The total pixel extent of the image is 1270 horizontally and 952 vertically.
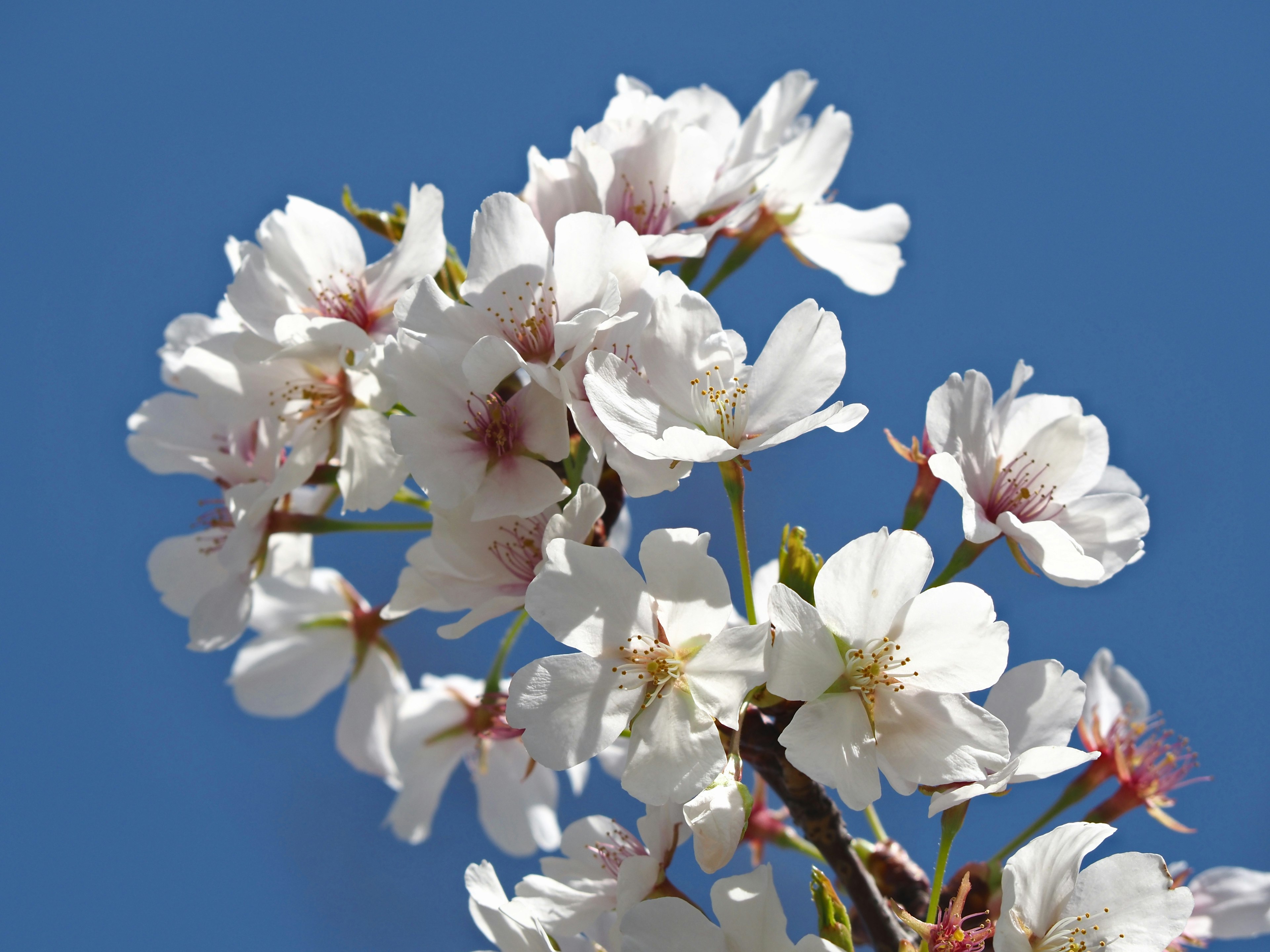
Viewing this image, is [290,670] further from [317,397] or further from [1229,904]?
[1229,904]

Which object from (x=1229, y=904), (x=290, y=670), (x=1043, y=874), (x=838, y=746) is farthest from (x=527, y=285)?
(x=1229, y=904)

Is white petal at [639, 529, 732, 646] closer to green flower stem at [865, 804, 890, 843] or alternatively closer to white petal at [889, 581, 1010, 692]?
white petal at [889, 581, 1010, 692]

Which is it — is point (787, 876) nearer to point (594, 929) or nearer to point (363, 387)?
point (594, 929)

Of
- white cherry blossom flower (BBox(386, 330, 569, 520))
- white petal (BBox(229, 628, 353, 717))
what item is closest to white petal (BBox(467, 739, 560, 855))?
white petal (BBox(229, 628, 353, 717))

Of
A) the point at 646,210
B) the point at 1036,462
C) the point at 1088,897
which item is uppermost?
the point at 646,210

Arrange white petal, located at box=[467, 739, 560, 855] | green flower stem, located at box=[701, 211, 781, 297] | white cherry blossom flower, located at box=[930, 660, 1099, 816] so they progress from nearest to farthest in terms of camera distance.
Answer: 1. white cherry blossom flower, located at box=[930, 660, 1099, 816]
2. green flower stem, located at box=[701, 211, 781, 297]
3. white petal, located at box=[467, 739, 560, 855]
